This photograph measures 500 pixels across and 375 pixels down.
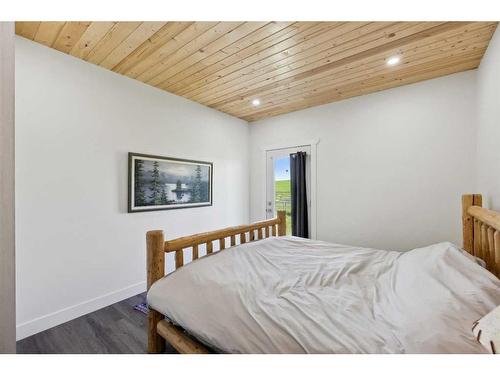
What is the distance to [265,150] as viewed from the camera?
375 centimetres

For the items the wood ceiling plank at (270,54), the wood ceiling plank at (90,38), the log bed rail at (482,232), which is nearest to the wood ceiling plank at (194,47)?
the wood ceiling plank at (270,54)

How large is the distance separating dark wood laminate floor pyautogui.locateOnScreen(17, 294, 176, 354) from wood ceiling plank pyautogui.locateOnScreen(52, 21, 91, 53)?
2.34 m

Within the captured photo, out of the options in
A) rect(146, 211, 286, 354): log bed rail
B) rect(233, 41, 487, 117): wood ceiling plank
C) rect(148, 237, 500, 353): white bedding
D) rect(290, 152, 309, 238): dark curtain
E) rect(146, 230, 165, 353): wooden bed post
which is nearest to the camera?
rect(148, 237, 500, 353): white bedding

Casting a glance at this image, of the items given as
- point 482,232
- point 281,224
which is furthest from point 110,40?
point 482,232

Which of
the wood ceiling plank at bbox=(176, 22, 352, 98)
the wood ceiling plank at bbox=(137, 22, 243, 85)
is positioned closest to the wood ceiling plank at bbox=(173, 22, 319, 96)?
the wood ceiling plank at bbox=(176, 22, 352, 98)

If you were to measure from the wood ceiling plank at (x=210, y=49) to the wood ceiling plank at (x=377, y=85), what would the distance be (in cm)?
150

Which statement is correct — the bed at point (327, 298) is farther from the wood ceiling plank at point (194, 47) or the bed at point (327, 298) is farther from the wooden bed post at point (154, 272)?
the wood ceiling plank at point (194, 47)

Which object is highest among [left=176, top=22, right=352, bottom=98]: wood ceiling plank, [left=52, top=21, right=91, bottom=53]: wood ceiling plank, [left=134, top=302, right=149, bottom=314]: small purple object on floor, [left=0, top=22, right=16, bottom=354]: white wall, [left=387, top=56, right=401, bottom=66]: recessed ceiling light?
[left=52, top=21, right=91, bottom=53]: wood ceiling plank

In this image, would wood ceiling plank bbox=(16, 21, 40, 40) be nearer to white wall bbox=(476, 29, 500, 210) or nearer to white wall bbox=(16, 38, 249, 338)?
white wall bbox=(16, 38, 249, 338)

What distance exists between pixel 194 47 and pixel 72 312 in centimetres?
253

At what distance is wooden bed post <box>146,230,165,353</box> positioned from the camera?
4.66ft

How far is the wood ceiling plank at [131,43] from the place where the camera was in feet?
5.41

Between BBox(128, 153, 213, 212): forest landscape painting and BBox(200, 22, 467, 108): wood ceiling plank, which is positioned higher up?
BBox(200, 22, 467, 108): wood ceiling plank

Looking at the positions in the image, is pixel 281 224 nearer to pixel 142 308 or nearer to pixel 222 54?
pixel 142 308
